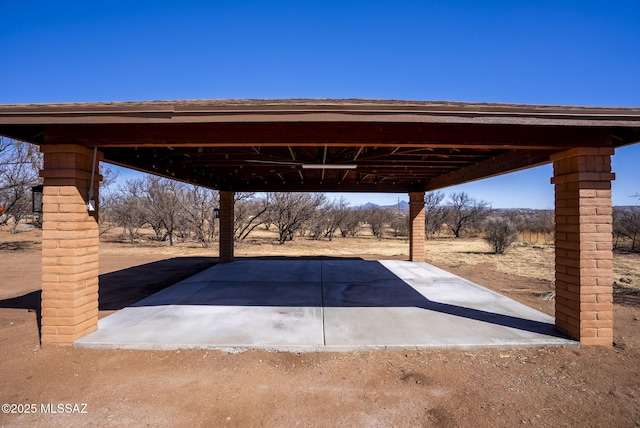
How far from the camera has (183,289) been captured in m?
7.42

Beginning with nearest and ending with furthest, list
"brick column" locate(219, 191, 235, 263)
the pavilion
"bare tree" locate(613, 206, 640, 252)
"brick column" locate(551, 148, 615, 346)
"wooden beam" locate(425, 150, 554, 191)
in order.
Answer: the pavilion
"brick column" locate(551, 148, 615, 346)
"wooden beam" locate(425, 150, 554, 191)
"brick column" locate(219, 191, 235, 263)
"bare tree" locate(613, 206, 640, 252)

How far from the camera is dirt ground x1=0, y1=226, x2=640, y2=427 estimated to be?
2.77 m

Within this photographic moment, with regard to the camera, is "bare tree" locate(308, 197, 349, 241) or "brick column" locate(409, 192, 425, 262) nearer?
"brick column" locate(409, 192, 425, 262)

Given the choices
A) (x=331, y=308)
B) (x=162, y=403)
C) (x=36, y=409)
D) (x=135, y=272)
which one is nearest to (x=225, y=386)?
(x=162, y=403)

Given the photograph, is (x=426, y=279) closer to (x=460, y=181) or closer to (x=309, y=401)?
(x=460, y=181)

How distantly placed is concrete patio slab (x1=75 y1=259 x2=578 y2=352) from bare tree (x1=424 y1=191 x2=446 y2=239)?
23.7 meters

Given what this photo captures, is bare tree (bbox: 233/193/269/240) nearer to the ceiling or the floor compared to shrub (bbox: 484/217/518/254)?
nearer to the ceiling

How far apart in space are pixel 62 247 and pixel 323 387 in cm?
388

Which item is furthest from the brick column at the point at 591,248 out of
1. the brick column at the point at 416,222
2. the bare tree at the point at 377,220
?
the bare tree at the point at 377,220

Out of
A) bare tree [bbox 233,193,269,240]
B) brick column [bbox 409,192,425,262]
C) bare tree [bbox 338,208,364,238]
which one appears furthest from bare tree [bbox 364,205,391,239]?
brick column [bbox 409,192,425,262]

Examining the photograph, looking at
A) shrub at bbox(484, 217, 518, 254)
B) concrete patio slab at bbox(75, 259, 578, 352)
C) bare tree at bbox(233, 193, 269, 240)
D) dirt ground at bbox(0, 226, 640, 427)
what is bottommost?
dirt ground at bbox(0, 226, 640, 427)

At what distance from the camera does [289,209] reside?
2241cm

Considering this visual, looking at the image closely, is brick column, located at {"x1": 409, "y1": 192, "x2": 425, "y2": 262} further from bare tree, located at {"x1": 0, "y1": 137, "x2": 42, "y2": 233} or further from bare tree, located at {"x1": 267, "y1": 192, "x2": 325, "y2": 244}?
bare tree, located at {"x1": 0, "y1": 137, "x2": 42, "y2": 233}

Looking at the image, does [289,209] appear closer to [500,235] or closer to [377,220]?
[377,220]
